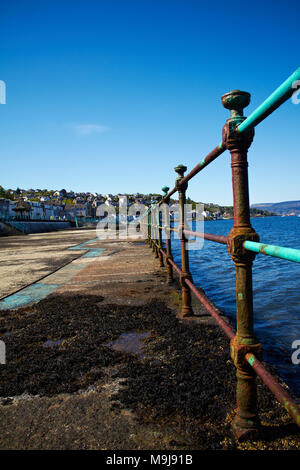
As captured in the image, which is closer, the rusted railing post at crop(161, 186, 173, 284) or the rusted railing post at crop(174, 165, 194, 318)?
the rusted railing post at crop(174, 165, 194, 318)

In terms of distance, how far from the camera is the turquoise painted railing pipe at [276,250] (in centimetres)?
89

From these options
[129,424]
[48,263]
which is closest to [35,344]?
[129,424]

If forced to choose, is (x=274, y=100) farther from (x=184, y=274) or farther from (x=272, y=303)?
(x=272, y=303)

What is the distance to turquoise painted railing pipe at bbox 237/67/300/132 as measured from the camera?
896mm

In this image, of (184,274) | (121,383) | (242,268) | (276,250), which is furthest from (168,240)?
(276,250)

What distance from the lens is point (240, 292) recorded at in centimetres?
133

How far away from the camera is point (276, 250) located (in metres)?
1.01

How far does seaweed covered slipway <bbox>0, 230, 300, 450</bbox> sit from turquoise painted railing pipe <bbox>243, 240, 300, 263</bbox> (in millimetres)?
836

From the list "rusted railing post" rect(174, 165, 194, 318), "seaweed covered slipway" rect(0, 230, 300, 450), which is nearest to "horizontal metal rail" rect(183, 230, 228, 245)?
"rusted railing post" rect(174, 165, 194, 318)

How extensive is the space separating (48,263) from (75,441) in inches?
219

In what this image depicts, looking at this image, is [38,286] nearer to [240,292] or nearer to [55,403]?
[55,403]

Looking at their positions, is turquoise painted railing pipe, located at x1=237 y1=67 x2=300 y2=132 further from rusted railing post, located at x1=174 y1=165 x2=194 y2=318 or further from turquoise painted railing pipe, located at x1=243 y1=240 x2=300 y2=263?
rusted railing post, located at x1=174 y1=165 x2=194 y2=318

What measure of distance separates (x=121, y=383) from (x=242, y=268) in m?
1.04

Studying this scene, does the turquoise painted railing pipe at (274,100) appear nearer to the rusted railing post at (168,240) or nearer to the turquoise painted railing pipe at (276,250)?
the turquoise painted railing pipe at (276,250)
